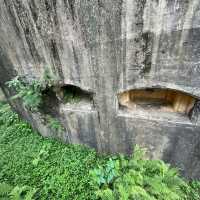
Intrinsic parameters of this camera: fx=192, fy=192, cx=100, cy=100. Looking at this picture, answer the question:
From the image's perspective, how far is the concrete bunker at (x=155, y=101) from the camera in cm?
369

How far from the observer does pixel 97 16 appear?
9.47 feet

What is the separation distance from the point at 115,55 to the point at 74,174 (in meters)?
3.14

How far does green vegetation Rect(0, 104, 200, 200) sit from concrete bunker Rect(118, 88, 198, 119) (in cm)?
86

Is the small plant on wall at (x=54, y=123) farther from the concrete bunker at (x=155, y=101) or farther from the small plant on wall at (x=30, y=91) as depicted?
the concrete bunker at (x=155, y=101)

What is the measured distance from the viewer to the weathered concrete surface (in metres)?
2.70

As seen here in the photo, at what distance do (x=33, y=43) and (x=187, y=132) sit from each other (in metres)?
3.35

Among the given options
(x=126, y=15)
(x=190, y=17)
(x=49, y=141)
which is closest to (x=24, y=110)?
(x=49, y=141)

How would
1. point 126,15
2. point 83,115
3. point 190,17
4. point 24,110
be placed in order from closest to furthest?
point 190,17, point 126,15, point 83,115, point 24,110

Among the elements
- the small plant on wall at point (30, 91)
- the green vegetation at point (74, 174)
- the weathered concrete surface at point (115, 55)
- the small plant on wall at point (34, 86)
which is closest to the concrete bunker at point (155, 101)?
the weathered concrete surface at point (115, 55)

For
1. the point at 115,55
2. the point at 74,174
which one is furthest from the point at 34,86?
the point at 74,174

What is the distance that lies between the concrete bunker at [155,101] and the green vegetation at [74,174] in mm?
865

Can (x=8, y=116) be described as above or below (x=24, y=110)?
below

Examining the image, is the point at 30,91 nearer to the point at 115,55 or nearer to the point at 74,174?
the point at 115,55

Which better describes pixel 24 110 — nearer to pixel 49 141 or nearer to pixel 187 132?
pixel 49 141
